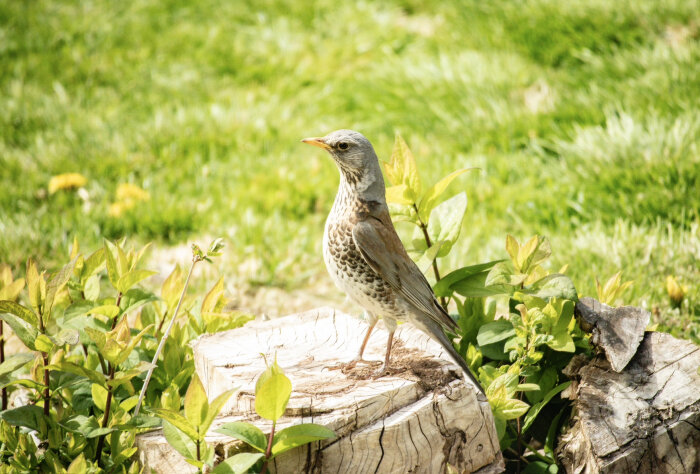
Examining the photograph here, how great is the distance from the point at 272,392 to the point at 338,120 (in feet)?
18.0

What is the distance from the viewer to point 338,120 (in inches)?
298

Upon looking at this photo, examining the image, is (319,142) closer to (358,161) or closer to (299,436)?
(358,161)

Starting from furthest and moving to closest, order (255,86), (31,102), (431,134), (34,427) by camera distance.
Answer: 1. (255,86)
2. (31,102)
3. (431,134)
4. (34,427)

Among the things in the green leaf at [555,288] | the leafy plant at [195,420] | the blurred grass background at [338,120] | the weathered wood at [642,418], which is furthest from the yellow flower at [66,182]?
the weathered wood at [642,418]

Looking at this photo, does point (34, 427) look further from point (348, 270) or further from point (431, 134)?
point (431, 134)

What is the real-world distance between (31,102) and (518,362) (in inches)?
258

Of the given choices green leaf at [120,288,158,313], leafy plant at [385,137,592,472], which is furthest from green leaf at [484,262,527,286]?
green leaf at [120,288,158,313]

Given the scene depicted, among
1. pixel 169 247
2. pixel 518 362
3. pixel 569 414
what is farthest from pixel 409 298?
pixel 169 247

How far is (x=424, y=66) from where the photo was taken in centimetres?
769

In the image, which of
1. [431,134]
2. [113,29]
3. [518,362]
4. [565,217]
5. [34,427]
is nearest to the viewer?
[34,427]

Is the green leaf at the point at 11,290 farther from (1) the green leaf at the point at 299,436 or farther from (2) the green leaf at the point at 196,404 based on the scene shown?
(1) the green leaf at the point at 299,436

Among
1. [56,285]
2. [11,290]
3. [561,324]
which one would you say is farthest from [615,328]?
[11,290]

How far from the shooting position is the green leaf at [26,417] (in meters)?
2.76

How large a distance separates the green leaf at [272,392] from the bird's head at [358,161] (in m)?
1.16
